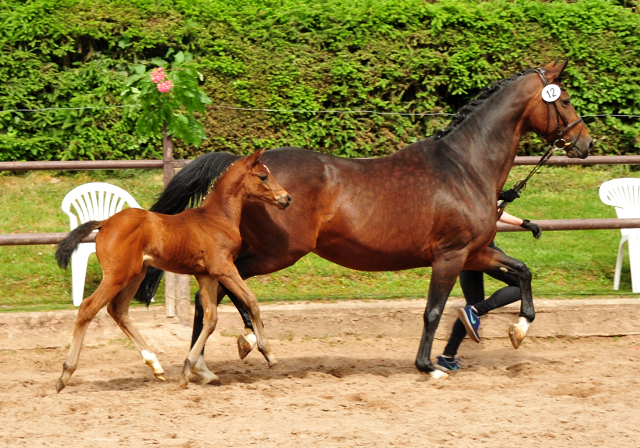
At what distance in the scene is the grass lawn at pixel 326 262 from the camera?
7.18m

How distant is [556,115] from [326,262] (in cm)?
322

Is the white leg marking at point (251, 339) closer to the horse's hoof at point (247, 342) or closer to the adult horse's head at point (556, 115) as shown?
the horse's hoof at point (247, 342)

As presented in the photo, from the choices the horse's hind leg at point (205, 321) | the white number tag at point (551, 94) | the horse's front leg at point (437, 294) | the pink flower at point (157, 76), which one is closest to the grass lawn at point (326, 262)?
the horse's front leg at point (437, 294)

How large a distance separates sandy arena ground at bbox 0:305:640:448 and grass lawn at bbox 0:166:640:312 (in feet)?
2.48

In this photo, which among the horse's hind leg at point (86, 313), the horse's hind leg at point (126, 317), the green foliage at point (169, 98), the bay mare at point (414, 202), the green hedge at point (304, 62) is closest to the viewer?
the horse's hind leg at point (86, 313)

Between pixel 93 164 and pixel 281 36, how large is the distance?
378 centimetres

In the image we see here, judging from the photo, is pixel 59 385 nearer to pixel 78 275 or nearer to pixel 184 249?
pixel 184 249

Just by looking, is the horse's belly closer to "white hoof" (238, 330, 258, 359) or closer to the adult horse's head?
"white hoof" (238, 330, 258, 359)

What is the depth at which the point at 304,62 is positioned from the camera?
30.7 ft

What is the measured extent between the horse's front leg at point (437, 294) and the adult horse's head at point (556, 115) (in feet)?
3.83

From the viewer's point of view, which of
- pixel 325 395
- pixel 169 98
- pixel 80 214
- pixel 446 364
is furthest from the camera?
pixel 80 214

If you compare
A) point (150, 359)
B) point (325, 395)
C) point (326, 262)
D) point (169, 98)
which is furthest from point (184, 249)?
point (326, 262)

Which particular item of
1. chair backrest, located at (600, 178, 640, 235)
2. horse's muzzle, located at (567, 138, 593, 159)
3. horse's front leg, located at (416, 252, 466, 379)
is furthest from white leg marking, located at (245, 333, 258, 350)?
chair backrest, located at (600, 178, 640, 235)

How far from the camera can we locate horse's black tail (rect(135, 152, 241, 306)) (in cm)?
532
